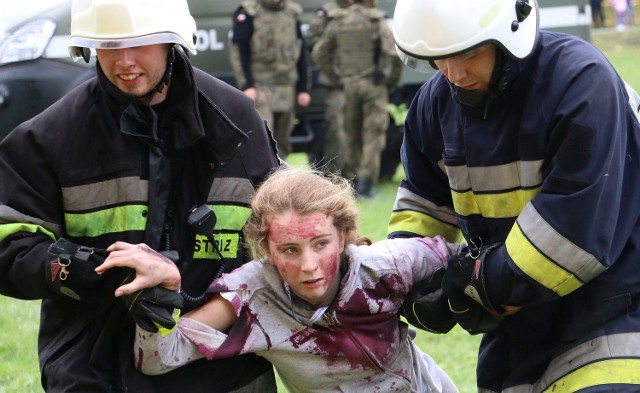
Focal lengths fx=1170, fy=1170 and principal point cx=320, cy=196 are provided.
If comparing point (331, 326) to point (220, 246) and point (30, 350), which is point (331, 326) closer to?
point (220, 246)

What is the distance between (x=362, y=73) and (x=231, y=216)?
8086 millimetres

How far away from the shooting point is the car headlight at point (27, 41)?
9477 millimetres

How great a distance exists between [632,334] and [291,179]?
120 cm

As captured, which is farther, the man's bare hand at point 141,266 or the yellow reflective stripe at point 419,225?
the yellow reflective stripe at point 419,225

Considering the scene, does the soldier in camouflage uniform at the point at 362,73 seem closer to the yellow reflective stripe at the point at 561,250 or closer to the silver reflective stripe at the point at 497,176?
the silver reflective stripe at the point at 497,176

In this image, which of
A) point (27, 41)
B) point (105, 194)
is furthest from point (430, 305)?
point (27, 41)

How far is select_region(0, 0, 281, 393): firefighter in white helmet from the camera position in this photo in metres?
3.70

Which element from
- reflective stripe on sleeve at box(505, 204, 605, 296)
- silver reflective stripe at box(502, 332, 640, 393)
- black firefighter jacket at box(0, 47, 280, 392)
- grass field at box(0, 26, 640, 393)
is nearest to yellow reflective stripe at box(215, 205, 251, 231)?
black firefighter jacket at box(0, 47, 280, 392)

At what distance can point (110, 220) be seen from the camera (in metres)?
3.87

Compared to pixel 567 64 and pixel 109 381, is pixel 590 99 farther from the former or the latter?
pixel 109 381

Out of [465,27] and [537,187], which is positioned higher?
[465,27]

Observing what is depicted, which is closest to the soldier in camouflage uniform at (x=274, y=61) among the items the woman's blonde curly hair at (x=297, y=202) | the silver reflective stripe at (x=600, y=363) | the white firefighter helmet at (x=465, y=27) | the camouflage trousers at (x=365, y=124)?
the camouflage trousers at (x=365, y=124)

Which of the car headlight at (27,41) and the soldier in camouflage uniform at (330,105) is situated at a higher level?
the car headlight at (27,41)

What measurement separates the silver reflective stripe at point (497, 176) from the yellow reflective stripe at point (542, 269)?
0.61 ft
